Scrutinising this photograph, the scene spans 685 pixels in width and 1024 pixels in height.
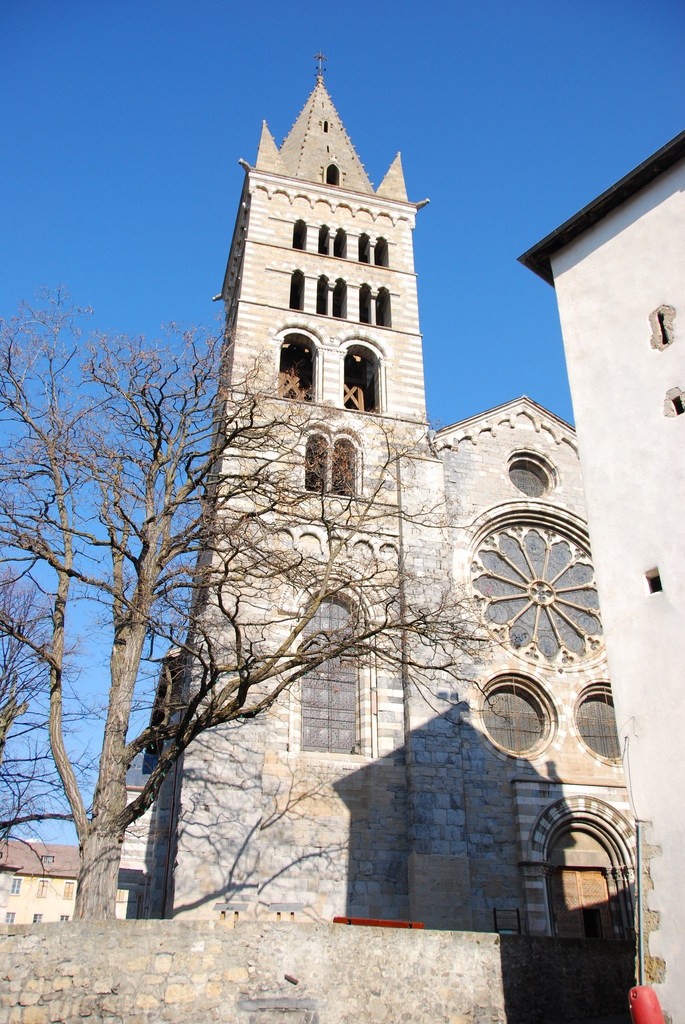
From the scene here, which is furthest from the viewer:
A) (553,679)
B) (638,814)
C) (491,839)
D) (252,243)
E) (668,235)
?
(252,243)

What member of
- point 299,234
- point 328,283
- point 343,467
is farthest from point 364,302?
point 343,467

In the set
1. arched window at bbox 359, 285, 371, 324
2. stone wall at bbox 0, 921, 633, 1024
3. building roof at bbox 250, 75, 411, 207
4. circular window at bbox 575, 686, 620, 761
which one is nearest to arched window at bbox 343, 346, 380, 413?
arched window at bbox 359, 285, 371, 324

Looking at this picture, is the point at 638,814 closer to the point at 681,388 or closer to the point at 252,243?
the point at 681,388

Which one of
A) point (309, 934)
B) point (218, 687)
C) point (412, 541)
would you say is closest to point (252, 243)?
point (412, 541)

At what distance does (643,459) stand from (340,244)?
18375mm

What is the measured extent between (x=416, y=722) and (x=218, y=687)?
3901mm

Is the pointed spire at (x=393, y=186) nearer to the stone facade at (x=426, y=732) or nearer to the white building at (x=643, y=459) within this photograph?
the stone facade at (x=426, y=732)

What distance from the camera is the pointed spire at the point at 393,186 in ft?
93.8

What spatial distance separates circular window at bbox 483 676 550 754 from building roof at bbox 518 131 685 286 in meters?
8.56

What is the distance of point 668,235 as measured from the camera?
38.9 ft

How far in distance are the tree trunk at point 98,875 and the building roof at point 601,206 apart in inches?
426

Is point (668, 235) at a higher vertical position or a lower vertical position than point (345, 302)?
lower

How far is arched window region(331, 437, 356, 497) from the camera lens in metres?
18.2

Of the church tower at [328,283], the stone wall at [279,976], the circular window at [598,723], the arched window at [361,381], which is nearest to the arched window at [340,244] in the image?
the church tower at [328,283]
